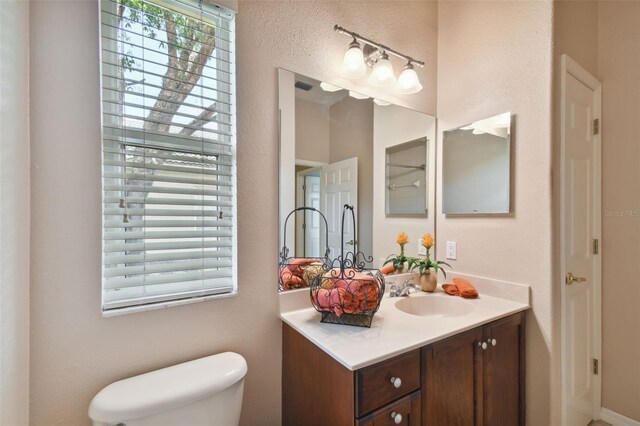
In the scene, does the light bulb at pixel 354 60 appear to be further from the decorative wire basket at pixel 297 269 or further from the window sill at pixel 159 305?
the window sill at pixel 159 305

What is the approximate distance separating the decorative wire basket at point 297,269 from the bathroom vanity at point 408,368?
0.44 ft

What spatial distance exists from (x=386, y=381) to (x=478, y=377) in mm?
555

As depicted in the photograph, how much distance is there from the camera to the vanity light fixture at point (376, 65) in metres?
1.45

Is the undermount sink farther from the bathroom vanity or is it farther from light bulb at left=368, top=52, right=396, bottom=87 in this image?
light bulb at left=368, top=52, right=396, bottom=87

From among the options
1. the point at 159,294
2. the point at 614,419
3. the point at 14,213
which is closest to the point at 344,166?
the point at 159,294

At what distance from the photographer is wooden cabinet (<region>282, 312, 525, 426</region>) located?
0.93 meters

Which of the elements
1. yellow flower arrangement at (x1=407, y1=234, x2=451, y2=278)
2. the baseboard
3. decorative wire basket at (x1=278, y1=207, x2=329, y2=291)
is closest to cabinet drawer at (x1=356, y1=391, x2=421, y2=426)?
decorative wire basket at (x1=278, y1=207, x2=329, y2=291)

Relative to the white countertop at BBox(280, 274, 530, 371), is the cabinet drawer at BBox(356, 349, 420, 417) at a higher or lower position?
lower

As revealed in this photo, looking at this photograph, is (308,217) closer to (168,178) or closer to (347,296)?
(347,296)

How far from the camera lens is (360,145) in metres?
1.65

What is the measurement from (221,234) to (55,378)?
68 centimetres

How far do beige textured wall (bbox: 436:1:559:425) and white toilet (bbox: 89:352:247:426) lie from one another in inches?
56.5

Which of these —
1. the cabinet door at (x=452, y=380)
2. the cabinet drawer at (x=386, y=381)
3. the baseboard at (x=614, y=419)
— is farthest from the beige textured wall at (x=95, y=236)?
the baseboard at (x=614, y=419)

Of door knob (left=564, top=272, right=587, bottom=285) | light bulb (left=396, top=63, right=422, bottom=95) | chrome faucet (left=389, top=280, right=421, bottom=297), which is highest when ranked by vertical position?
light bulb (left=396, top=63, right=422, bottom=95)
